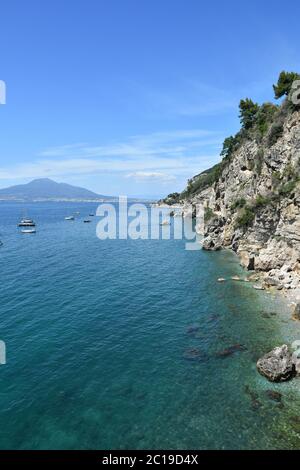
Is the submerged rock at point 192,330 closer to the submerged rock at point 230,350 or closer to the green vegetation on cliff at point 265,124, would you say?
the submerged rock at point 230,350

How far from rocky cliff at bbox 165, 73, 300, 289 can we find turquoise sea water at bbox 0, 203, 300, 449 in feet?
21.7

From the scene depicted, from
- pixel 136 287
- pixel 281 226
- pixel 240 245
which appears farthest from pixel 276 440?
pixel 240 245

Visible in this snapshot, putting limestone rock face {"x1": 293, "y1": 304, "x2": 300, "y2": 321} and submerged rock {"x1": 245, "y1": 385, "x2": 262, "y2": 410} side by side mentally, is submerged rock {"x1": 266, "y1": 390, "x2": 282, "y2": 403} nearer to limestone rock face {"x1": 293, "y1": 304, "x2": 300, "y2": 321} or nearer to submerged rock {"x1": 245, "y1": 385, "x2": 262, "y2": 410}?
submerged rock {"x1": 245, "y1": 385, "x2": 262, "y2": 410}

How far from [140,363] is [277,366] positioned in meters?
12.6

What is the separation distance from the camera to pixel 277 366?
101ft

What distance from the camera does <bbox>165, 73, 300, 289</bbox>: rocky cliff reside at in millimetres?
55375

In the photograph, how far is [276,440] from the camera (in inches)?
923

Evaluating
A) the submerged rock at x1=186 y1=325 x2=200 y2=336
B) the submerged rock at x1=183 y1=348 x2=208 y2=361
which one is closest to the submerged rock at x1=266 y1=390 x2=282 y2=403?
the submerged rock at x1=183 y1=348 x2=208 y2=361

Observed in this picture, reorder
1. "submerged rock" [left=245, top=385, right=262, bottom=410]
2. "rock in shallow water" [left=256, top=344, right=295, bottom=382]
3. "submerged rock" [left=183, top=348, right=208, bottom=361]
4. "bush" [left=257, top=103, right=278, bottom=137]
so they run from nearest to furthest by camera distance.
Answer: "submerged rock" [left=245, top=385, right=262, bottom=410] < "rock in shallow water" [left=256, top=344, right=295, bottom=382] < "submerged rock" [left=183, top=348, right=208, bottom=361] < "bush" [left=257, top=103, right=278, bottom=137]

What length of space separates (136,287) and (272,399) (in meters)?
31.9

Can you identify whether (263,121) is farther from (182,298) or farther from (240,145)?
(182,298)

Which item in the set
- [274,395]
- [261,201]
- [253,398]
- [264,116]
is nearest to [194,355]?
[253,398]
